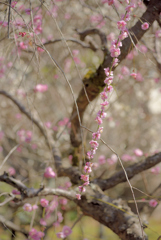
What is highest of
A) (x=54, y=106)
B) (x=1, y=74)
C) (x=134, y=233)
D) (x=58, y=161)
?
(x=1, y=74)

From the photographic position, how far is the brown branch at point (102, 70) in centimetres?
133

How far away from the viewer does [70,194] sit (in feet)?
4.63

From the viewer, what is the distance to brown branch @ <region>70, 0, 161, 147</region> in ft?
4.37

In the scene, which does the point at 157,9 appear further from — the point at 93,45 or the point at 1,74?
the point at 1,74

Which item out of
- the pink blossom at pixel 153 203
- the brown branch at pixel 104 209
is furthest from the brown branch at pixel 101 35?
the pink blossom at pixel 153 203

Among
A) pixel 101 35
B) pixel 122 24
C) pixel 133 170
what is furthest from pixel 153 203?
pixel 122 24

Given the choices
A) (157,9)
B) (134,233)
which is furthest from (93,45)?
(134,233)

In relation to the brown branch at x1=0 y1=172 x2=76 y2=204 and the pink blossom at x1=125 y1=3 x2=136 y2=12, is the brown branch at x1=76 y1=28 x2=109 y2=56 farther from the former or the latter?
the brown branch at x1=0 y1=172 x2=76 y2=204

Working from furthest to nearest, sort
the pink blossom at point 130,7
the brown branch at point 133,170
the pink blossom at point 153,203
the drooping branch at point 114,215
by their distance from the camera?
the pink blossom at point 153,203 < the brown branch at point 133,170 < the drooping branch at point 114,215 < the pink blossom at point 130,7

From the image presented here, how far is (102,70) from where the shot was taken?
1.59 metres

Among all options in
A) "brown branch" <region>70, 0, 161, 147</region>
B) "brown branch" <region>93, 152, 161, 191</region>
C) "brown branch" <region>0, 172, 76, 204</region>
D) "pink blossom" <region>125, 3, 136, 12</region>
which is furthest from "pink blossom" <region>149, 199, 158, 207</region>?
"pink blossom" <region>125, 3, 136, 12</region>

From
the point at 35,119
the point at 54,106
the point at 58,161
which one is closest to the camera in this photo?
the point at 58,161

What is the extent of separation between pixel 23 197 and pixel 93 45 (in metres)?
1.23

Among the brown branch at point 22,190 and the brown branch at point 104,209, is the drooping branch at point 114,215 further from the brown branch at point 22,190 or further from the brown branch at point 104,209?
the brown branch at point 22,190
